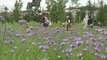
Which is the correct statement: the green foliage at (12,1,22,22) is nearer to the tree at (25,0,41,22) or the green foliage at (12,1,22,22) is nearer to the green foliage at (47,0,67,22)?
the tree at (25,0,41,22)

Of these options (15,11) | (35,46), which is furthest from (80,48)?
(15,11)

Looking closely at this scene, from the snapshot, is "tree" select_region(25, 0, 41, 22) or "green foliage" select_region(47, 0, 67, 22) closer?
"tree" select_region(25, 0, 41, 22)

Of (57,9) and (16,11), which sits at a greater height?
(16,11)

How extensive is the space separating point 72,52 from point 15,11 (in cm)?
1982

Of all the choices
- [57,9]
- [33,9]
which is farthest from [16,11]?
[57,9]

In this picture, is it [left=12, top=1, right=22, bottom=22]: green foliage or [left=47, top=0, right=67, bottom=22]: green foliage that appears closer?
[left=12, top=1, right=22, bottom=22]: green foliage

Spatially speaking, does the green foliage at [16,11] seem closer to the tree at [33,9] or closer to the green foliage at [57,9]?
the tree at [33,9]

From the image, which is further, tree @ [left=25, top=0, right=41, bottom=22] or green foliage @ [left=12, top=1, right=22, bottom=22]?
tree @ [left=25, top=0, right=41, bottom=22]

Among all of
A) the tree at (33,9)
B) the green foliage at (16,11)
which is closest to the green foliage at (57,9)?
the tree at (33,9)

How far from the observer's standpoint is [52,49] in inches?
191

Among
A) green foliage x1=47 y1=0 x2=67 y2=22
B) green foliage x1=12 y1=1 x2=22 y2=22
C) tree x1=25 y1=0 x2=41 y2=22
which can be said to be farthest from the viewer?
green foliage x1=47 y1=0 x2=67 y2=22

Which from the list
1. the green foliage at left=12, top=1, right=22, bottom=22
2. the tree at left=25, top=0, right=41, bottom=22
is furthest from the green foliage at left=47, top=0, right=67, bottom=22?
the green foliage at left=12, top=1, right=22, bottom=22

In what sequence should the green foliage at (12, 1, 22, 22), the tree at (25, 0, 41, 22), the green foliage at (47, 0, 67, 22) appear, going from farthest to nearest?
the green foliage at (47, 0, 67, 22) → the tree at (25, 0, 41, 22) → the green foliage at (12, 1, 22, 22)

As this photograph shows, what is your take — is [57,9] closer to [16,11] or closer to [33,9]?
[33,9]
